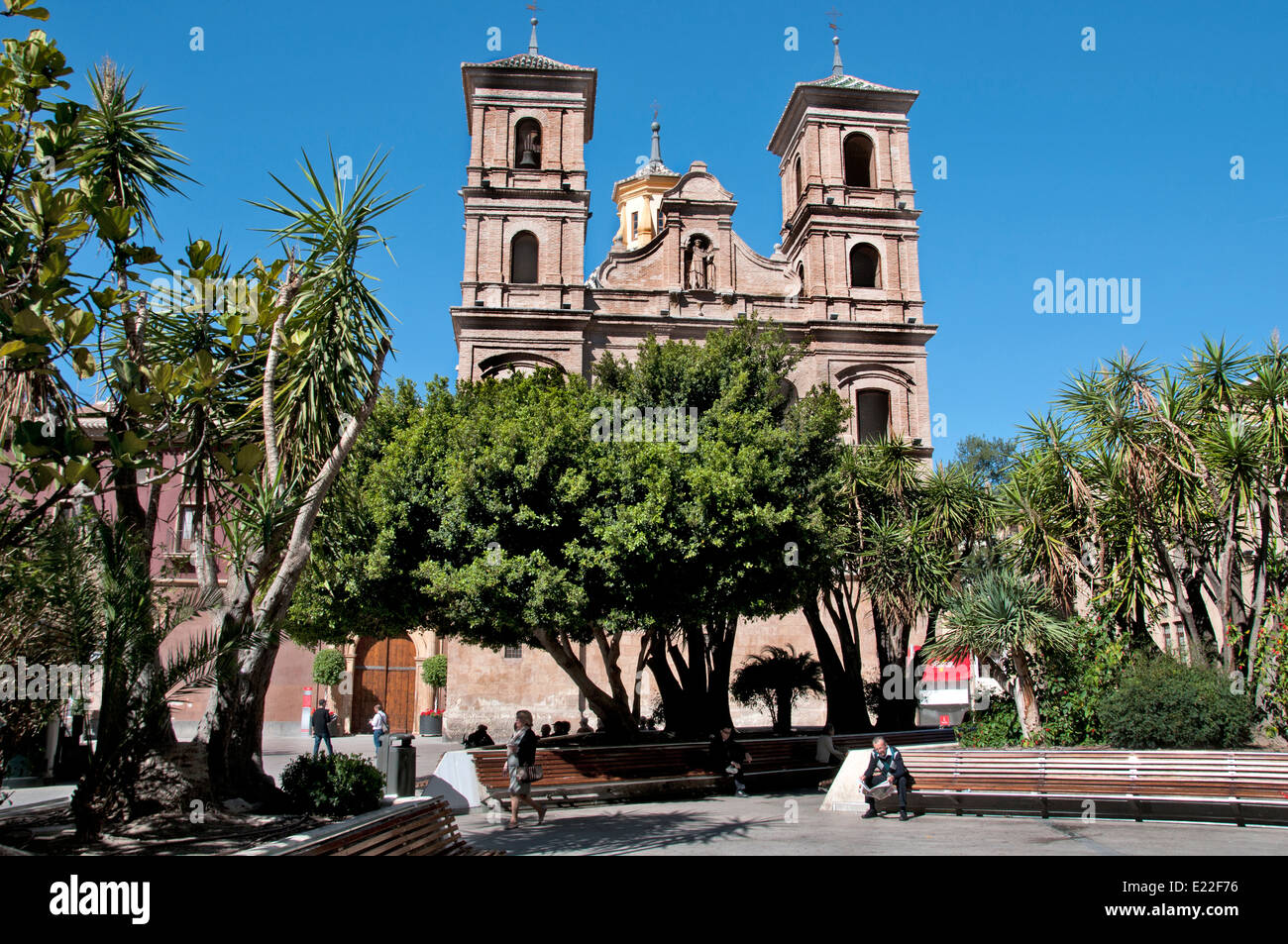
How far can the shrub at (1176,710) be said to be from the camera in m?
12.9

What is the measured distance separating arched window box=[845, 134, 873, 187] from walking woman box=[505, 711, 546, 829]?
28297 millimetres

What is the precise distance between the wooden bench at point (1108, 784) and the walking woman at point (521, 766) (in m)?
4.86

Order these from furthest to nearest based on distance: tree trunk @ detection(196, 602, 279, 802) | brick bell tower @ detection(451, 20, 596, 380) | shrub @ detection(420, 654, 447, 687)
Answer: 1. shrub @ detection(420, 654, 447, 687)
2. brick bell tower @ detection(451, 20, 596, 380)
3. tree trunk @ detection(196, 602, 279, 802)

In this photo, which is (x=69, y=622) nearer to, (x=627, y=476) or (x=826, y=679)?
(x=627, y=476)

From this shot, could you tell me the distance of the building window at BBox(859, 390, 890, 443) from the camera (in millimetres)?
32812

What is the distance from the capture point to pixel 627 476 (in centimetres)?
1584

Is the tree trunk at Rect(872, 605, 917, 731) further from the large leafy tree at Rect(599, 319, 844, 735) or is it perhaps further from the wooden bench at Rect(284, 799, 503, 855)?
the wooden bench at Rect(284, 799, 503, 855)

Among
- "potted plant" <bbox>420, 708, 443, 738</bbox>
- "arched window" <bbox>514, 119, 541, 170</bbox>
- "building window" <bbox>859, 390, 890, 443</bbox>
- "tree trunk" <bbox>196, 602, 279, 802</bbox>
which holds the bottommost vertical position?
"potted plant" <bbox>420, 708, 443, 738</bbox>

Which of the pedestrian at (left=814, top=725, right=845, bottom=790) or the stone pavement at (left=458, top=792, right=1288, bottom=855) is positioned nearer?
the stone pavement at (left=458, top=792, right=1288, bottom=855)

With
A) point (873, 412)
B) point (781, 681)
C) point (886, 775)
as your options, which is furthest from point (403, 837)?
point (873, 412)

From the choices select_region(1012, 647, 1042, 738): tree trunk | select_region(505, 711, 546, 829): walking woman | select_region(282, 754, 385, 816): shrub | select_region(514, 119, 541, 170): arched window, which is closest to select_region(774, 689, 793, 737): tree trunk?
select_region(1012, 647, 1042, 738): tree trunk

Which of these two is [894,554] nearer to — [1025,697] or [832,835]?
[1025,697]
